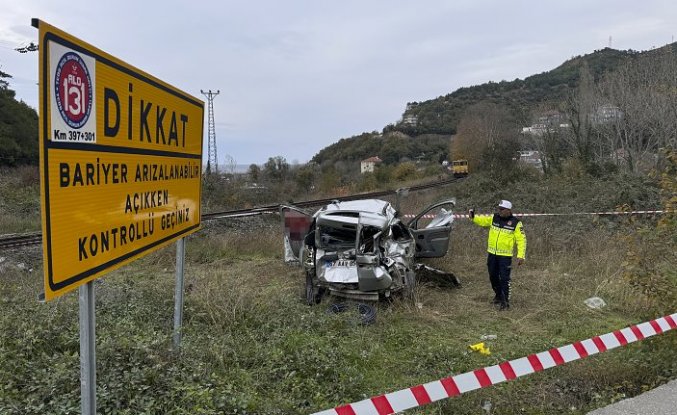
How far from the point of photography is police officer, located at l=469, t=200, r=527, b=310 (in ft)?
25.0

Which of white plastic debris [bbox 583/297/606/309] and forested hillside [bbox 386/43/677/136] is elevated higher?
forested hillside [bbox 386/43/677/136]

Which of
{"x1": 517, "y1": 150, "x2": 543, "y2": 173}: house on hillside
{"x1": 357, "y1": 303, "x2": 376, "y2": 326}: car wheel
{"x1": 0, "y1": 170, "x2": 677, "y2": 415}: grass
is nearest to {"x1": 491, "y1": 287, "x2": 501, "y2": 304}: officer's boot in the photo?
{"x1": 0, "y1": 170, "x2": 677, "y2": 415}: grass

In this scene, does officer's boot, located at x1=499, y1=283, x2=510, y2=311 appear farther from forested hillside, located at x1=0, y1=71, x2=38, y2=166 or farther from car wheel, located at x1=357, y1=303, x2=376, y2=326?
forested hillside, located at x1=0, y1=71, x2=38, y2=166

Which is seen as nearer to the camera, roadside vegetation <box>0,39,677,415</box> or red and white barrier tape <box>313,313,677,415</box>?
red and white barrier tape <box>313,313,677,415</box>

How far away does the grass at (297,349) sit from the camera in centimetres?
357

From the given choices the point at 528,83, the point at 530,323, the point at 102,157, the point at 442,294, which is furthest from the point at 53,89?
the point at 528,83

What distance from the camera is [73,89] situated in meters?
2.18

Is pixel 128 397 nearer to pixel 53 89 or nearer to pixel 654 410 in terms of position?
pixel 53 89

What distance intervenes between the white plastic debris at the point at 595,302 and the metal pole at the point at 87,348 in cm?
704

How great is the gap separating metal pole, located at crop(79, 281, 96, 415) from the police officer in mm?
6464

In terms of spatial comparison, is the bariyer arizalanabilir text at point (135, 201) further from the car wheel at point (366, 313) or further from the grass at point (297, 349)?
the car wheel at point (366, 313)

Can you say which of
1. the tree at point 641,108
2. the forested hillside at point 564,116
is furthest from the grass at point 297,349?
the forested hillside at point 564,116

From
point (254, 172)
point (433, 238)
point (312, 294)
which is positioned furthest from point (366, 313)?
point (254, 172)

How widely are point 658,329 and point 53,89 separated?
17.1 ft
